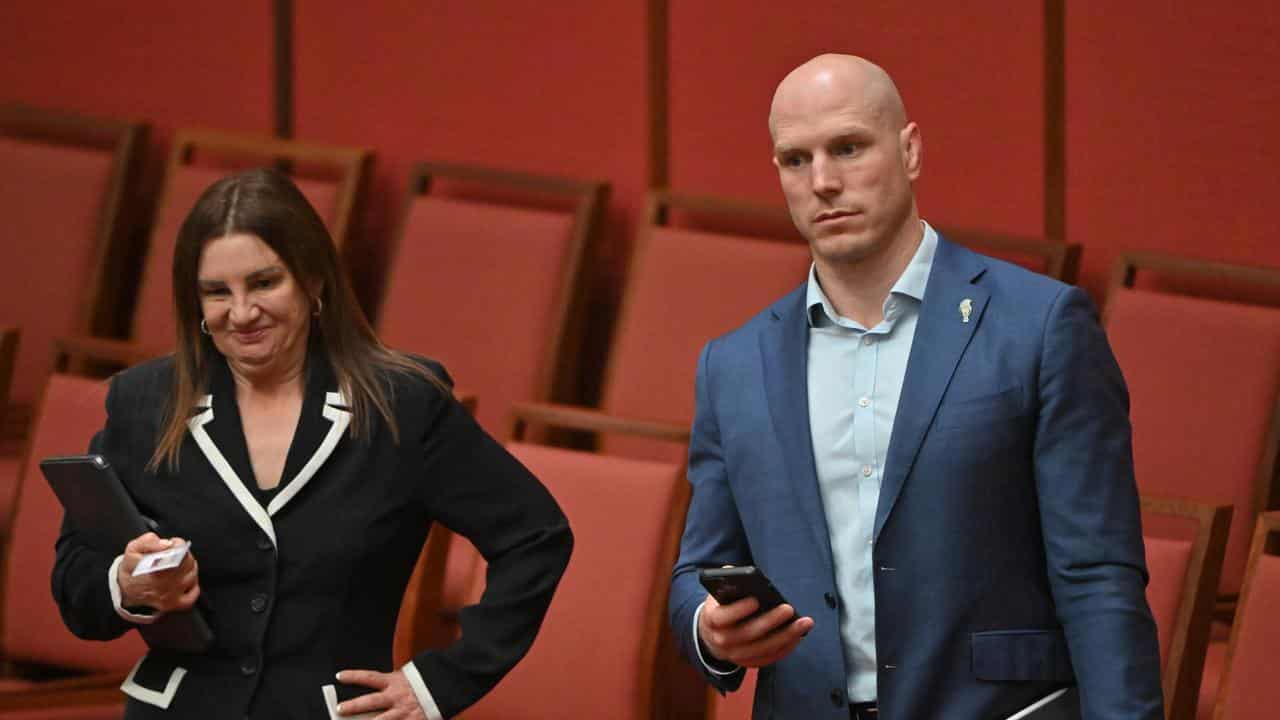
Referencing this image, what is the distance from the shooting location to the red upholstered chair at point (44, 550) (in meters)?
1.26

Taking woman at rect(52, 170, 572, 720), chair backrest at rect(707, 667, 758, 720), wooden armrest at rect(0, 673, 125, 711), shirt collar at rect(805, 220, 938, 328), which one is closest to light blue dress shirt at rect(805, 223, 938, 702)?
shirt collar at rect(805, 220, 938, 328)

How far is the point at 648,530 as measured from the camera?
1.14 m

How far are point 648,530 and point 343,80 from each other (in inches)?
27.8

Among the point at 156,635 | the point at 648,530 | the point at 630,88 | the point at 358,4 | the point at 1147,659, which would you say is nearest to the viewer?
the point at 1147,659

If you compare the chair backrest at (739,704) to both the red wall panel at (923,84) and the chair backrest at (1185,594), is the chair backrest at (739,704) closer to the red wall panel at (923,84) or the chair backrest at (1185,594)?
the chair backrest at (1185,594)

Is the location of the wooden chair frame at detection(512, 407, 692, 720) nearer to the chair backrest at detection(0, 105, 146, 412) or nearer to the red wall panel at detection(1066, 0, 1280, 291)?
the red wall panel at detection(1066, 0, 1280, 291)

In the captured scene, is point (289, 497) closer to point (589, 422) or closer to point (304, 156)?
point (589, 422)

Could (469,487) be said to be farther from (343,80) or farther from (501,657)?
(343,80)

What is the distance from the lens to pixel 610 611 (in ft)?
3.78

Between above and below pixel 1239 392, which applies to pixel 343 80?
above

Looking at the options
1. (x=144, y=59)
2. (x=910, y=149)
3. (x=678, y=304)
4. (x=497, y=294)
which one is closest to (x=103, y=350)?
(x=497, y=294)

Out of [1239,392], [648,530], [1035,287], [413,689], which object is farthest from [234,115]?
[1035,287]

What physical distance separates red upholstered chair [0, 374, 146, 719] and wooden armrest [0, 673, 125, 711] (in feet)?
0.37

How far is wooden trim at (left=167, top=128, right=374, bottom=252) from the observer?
5.29 feet
